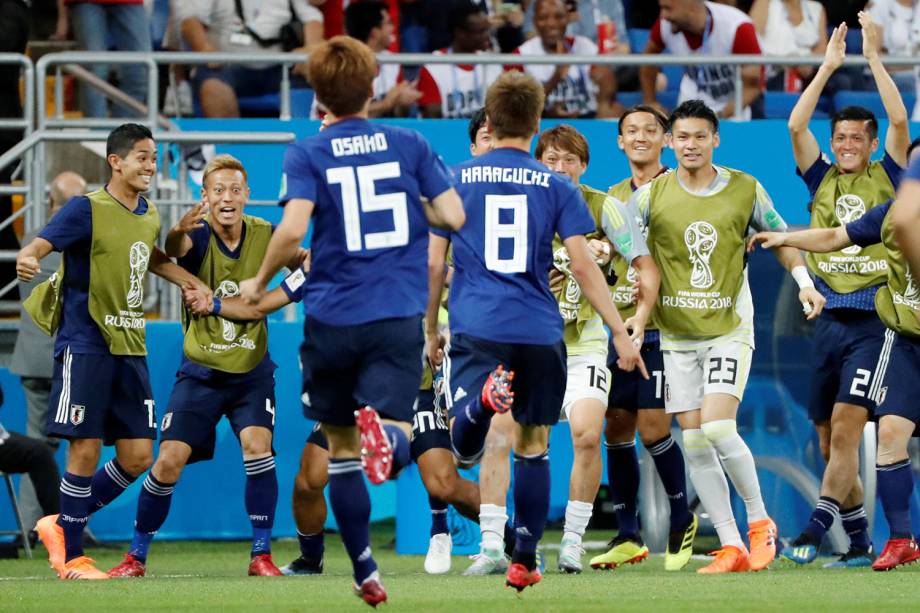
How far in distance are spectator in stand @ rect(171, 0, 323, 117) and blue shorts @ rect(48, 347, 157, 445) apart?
4697 millimetres

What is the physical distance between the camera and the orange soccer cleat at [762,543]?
8945mm

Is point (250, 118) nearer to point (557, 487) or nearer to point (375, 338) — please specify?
point (557, 487)

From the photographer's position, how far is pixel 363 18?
14188 millimetres

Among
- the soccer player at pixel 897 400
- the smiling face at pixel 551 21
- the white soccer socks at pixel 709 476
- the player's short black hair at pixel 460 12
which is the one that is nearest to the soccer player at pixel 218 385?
the white soccer socks at pixel 709 476

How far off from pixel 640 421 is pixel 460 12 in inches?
228

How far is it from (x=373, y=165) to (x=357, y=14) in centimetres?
795

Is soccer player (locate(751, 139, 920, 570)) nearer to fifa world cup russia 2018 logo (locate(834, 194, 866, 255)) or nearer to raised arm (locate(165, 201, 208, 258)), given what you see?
fifa world cup russia 2018 logo (locate(834, 194, 866, 255))

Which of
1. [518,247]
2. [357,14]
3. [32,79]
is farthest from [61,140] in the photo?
[518,247]

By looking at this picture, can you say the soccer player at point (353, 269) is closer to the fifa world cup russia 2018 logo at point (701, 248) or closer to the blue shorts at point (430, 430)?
the blue shorts at point (430, 430)

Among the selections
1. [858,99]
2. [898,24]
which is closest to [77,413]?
[858,99]

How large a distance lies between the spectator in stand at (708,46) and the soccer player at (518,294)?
6.55m

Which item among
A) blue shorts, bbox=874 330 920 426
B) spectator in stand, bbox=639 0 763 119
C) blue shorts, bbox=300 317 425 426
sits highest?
spectator in stand, bbox=639 0 763 119

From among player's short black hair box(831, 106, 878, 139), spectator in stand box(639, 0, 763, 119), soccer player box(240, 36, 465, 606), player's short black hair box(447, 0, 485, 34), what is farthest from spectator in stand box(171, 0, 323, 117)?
soccer player box(240, 36, 465, 606)

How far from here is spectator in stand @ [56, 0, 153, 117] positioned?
13.1 m
